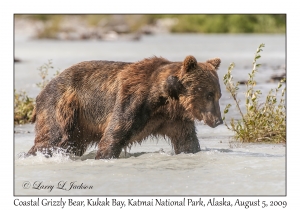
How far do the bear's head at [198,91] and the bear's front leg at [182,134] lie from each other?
32cm

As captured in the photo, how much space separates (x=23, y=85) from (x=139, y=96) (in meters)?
8.93

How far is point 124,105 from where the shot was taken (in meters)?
8.59

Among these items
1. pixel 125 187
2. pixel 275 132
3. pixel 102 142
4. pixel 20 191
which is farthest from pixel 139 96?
pixel 275 132

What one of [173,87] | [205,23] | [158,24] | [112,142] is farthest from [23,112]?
[158,24]

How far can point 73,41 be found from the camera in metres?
39.1

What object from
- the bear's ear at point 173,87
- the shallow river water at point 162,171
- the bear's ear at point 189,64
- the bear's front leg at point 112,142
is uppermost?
the bear's ear at point 189,64

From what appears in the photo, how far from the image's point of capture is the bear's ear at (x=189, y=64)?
8.43m

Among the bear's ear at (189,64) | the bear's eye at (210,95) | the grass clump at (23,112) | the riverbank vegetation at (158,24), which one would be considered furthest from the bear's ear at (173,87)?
the riverbank vegetation at (158,24)

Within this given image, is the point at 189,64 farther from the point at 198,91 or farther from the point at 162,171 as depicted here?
the point at 162,171

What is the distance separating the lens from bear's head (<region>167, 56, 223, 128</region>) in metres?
8.57

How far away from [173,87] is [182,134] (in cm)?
73

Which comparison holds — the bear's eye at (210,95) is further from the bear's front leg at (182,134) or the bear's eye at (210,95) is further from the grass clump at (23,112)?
the grass clump at (23,112)

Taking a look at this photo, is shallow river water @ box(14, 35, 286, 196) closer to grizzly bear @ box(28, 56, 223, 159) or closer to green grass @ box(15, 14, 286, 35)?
grizzly bear @ box(28, 56, 223, 159)

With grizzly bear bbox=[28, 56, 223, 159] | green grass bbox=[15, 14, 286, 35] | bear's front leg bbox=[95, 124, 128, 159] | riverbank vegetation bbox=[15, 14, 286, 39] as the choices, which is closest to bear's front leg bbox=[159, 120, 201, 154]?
grizzly bear bbox=[28, 56, 223, 159]
